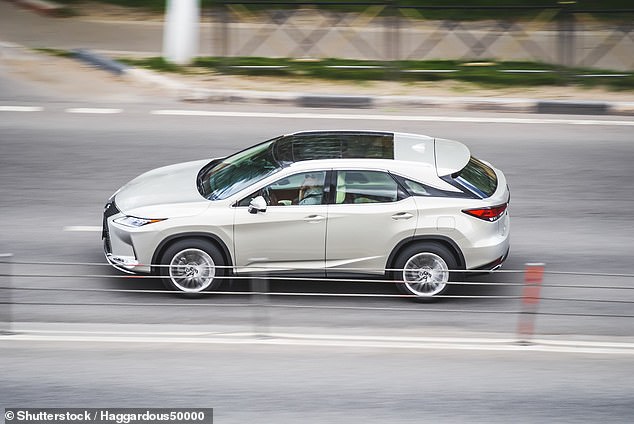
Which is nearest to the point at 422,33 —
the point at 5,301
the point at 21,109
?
the point at 21,109

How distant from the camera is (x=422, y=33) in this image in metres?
19.4

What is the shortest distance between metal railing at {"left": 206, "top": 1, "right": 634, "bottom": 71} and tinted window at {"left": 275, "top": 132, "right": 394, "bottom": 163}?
709 cm

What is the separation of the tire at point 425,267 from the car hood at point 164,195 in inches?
87.0

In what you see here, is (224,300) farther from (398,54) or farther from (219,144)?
(398,54)

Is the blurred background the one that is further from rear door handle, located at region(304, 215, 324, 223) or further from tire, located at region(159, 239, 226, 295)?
rear door handle, located at region(304, 215, 324, 223)

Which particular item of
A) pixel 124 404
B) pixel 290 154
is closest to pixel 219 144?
pixel 290 154

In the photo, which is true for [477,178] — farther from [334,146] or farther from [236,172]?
[236,172]

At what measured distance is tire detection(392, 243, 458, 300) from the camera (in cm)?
1061

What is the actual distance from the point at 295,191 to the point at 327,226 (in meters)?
0.52

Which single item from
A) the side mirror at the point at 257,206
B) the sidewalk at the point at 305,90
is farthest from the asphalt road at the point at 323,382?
the sidewalk at the point at 305,90

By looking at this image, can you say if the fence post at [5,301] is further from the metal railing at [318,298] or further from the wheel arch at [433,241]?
the wheel arch at [433,241]

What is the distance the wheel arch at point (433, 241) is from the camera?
34.7 feet

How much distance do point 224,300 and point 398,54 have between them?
921cm

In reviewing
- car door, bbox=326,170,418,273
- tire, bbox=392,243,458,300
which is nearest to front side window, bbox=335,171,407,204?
car door, bbox=326,170,418,273
